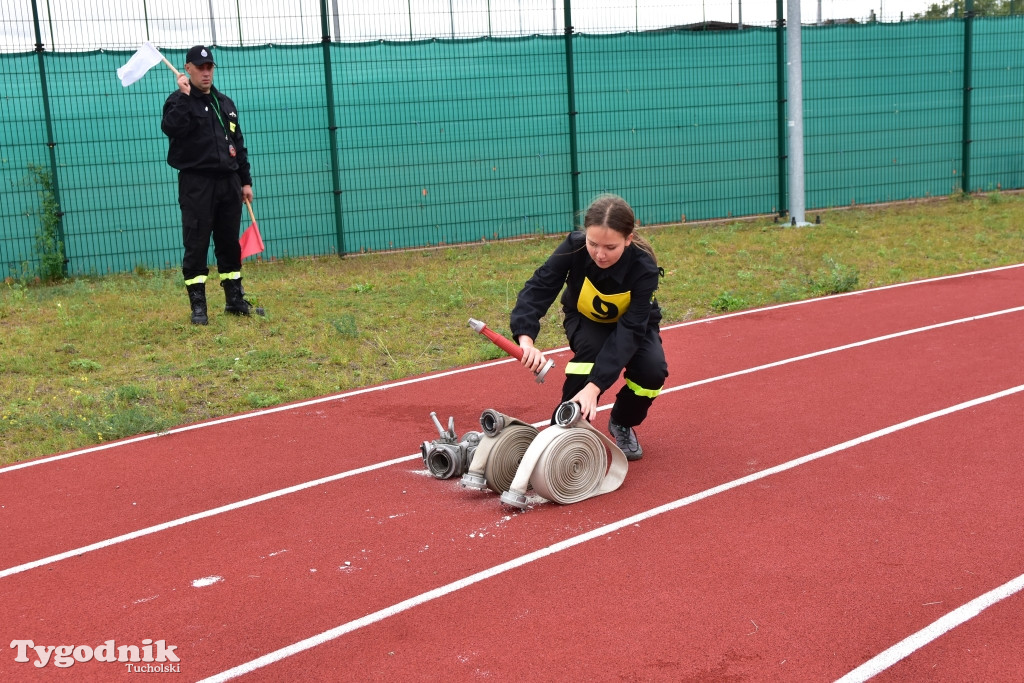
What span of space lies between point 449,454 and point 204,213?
513 cm

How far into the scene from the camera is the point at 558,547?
4.62m

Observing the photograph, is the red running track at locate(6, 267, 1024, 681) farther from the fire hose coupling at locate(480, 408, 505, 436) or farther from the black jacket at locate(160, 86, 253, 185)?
the black jacket at locate(160, 86, 253, 185)

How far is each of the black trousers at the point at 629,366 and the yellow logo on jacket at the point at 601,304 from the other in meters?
0.07

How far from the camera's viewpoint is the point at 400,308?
35.0ft

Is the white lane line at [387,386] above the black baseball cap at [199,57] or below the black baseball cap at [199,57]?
below

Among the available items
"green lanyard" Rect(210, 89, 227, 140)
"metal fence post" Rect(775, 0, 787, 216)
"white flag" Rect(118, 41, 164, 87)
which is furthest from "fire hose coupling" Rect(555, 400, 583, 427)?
"metal fence post" Rect(775, 0, 787, 216)

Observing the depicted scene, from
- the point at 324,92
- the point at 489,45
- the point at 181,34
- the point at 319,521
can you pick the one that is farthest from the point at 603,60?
the point at 319,521

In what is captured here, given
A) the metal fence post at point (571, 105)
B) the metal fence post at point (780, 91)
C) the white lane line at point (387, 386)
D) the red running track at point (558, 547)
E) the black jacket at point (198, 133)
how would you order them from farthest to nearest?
1. the metal fence post at point (780, 91)
2. the metal fence post at point (571, 105)
3. the black jacket at point (198, 133)
4. the white lane line at point (387, 386)
5. the red running track at point (558, 547)

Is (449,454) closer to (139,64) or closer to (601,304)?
(601,304)

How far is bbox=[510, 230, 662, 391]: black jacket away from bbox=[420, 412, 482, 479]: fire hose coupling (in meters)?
0.64

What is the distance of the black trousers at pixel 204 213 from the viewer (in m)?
9.64

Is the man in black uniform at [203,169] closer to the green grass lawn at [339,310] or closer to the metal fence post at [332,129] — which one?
the green grass lawn at [339,310]

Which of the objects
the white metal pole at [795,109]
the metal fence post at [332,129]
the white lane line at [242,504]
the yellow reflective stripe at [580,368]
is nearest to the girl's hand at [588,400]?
the yellow reflective stripe at [580,368]

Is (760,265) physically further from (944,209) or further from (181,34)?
(181,34)
